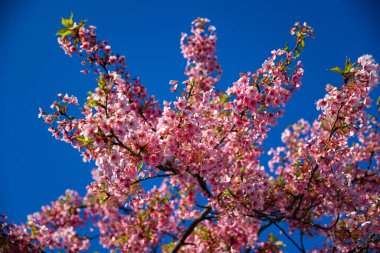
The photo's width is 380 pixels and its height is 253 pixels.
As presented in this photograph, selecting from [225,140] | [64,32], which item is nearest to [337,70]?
[225,140]

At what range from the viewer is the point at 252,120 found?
5.78 meters

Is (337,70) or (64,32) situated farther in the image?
(64,32)

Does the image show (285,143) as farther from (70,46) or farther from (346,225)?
(70,46)

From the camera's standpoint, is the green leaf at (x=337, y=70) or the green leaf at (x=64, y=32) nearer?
the green leaf at (x=337, y=70)

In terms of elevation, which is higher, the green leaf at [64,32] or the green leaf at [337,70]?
the green leaf at [64,32]

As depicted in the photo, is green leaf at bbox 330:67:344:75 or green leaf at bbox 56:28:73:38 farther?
green leaf at bbox 56:28:73:38

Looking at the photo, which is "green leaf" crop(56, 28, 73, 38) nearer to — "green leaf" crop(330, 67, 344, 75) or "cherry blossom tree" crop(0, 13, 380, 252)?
"cherry blossom tree" crop(0, 13, 380, 252)

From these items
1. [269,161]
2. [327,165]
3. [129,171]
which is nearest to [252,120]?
[327,165]

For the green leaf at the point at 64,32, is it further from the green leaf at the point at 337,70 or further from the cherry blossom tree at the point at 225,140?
the green leaf at the point at 337,70

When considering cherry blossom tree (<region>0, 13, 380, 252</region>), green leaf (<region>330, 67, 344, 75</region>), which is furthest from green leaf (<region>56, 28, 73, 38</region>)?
green leaf (<region>330, 67, 344, 75</region>)

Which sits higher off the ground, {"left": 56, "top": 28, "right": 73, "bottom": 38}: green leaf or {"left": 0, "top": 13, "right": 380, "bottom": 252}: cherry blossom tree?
{"left": 56, "top": 28, "right": 73, "bottom": 38}: green leaf

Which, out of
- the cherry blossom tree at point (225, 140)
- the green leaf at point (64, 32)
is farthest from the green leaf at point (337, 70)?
the green leaf at point (64, 32)

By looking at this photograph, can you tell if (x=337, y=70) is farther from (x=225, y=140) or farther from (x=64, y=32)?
(x=64, y=32)

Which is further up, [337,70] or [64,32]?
[64,32]
